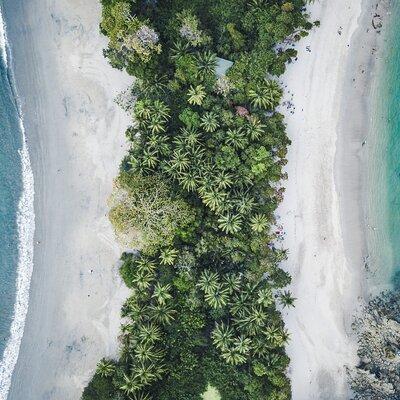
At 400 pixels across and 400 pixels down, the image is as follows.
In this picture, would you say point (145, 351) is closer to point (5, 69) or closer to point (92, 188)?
point (92, 188)

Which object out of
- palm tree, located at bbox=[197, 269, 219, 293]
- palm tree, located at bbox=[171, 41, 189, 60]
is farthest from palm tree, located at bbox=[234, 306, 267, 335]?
palm tree, located at bbox=[171, 41, 189, 60]

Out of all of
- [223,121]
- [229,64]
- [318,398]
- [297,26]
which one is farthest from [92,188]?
[318,398]

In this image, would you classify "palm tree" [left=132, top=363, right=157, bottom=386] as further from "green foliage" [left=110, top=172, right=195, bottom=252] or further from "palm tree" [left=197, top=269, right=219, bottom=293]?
"green foliage" [left=110, top=172, right=195, bottom=252]

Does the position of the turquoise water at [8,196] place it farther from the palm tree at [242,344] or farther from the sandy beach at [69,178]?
the palm tree at [242,344]

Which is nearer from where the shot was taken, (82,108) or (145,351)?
(145,351)

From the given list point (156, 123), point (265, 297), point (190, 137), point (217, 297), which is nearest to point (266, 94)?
point (190, 137)
